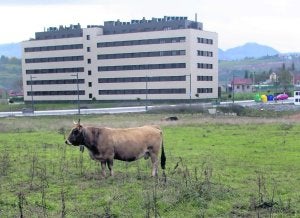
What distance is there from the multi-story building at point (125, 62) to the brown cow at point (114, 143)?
3240 inches

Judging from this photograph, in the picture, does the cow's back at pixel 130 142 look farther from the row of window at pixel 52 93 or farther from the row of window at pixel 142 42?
the row of window at pixel 52 93

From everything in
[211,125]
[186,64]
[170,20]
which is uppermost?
[170,20]

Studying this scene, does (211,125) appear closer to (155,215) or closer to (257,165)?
(257,165)

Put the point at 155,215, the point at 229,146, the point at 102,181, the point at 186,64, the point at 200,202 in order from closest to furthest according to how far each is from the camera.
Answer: the point at 155,215, the point at 200,202, the point at 102,181, the point at 229,146, the point at 186,64

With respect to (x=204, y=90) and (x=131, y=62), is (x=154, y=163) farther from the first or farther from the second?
(x=131, y=62)

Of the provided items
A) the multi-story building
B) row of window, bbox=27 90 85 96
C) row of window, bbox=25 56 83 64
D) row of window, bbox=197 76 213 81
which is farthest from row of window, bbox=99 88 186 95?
row of window, bbox=25 56 83 64

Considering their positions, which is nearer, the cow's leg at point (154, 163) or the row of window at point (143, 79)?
the cow's leg at point (154, 163)

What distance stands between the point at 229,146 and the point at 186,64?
77.1 m

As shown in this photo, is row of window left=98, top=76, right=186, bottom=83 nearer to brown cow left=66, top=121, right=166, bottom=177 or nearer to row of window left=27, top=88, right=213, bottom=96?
row of window left=27, top=88, right=213, bottom=96

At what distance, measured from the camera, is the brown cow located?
1673 cm

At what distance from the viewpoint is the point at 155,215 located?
455 inches

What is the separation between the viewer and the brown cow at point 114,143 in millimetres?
16734

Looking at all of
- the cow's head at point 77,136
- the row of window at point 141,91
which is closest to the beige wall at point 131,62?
the row of window at point 141,91

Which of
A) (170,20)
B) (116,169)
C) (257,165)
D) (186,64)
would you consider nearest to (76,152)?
(116,169)
